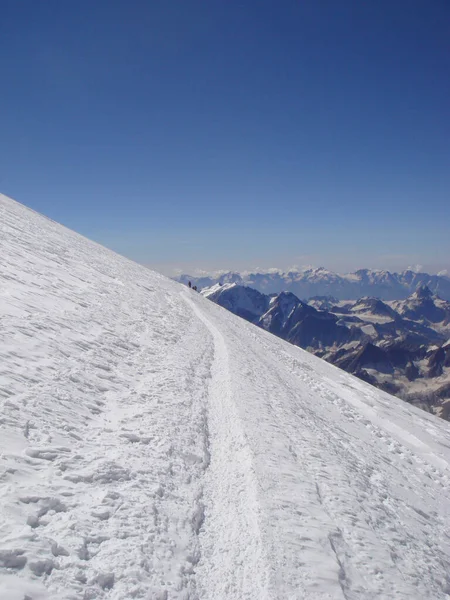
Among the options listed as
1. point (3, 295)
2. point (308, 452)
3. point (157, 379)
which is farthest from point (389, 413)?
point (3, 295)

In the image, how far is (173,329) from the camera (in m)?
24.1

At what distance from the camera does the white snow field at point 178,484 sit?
5859mm

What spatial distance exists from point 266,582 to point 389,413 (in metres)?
23.5

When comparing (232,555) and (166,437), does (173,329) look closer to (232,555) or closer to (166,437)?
(166,437)

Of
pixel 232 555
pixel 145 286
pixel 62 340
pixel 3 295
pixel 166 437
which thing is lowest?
pixel 232 555

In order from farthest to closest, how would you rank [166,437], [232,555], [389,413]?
1. [389,413]
2. [166,437]
3. [232,555]

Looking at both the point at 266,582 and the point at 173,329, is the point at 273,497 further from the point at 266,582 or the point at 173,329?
the point at 173,329

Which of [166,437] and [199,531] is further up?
[166,437]

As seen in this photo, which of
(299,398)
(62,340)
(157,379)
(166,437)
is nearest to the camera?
(166,437)

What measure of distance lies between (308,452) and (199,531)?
230 inches

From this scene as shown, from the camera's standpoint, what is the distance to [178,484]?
8.40 meters

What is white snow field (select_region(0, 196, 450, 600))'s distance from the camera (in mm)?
5859

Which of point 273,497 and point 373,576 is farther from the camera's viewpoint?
point 273,497

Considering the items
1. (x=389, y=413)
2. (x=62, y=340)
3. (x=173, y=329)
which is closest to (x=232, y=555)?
(x=62, y=340)
